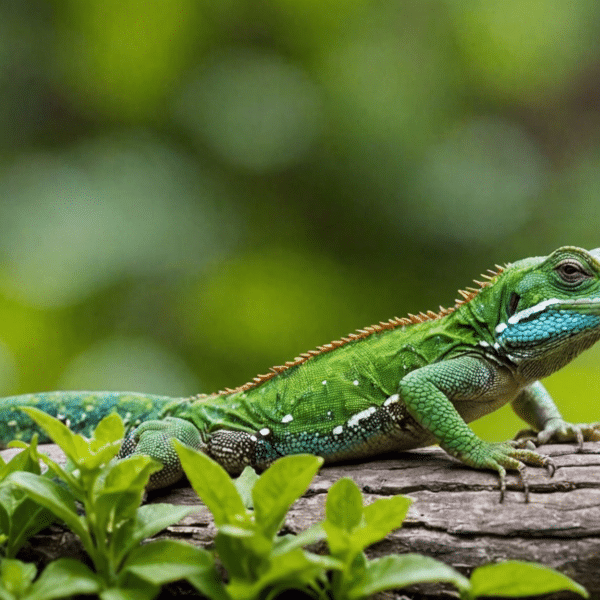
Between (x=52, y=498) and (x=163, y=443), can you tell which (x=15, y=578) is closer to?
(x=52, y=498)

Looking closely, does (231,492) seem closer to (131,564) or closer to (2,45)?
(131,564)

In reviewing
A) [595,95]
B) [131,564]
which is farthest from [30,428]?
[595,95]

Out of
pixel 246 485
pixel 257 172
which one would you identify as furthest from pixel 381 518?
pixel 257 172

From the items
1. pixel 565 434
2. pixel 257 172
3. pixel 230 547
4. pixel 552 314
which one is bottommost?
pixel 230 547

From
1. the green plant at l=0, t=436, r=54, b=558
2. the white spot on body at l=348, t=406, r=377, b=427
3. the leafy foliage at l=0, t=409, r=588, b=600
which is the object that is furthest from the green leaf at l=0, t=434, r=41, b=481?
the white spot on body at l=348, t=406, r=377, b=427

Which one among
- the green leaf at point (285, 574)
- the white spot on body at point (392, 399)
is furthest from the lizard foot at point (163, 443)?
the green leaf at point (285, 574)

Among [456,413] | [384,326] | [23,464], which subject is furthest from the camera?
[384,326]

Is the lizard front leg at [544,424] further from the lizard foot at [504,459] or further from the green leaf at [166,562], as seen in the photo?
the green leaf at [166,562]
